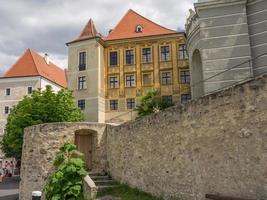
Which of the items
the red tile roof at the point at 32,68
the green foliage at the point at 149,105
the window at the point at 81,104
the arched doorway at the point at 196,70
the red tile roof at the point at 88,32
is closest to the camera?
the arched doorway at the point at 196,70

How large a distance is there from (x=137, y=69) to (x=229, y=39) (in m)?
16.4

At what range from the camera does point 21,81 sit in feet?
140

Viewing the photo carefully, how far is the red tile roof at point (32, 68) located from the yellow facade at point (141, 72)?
13516 mm

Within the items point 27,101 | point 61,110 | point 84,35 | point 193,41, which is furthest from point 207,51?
point 84,35

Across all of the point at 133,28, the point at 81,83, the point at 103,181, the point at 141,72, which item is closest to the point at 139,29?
the point at 133,28

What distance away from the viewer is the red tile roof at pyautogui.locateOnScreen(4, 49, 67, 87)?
4300 cm

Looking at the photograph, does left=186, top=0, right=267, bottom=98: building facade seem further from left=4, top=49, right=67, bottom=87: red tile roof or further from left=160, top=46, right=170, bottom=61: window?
left=4, top=49, right=67, bottom=87: red tile roof

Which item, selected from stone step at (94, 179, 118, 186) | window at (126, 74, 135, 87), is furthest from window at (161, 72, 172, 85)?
stone step at (94, 179, 118, 186)

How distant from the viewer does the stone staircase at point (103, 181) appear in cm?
1420

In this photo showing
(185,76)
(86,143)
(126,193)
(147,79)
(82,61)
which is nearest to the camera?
(126,193)

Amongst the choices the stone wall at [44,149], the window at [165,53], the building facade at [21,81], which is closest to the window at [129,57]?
the window at [165,53]

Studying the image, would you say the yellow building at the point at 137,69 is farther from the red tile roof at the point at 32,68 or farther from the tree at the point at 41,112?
the red tile roof at the point at 32,68

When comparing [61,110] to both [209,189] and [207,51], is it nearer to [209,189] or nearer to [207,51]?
[207,51]

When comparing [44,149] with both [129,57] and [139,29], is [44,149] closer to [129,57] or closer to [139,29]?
[129,57]
